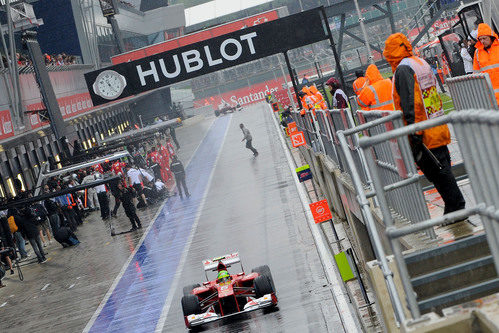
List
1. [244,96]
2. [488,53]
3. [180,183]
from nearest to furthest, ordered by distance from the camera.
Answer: [488,53], [180,183], [244,96]

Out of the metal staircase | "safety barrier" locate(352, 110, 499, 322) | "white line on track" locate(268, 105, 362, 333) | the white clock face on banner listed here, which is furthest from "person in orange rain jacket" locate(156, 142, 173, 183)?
"safety barrier" locate(352, 110, 499, 322)

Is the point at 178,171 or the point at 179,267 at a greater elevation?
the point at 178,171

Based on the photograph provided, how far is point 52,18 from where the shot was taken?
61.8m

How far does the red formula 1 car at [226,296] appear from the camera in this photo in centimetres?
1599

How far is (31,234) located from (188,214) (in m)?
6.81

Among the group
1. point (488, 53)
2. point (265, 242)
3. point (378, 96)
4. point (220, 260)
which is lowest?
point (265, 242)

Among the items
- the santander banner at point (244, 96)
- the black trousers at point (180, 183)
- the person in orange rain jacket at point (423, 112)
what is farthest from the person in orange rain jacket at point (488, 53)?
the santander banner at point (244, 96)

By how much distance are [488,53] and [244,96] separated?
3776 inches

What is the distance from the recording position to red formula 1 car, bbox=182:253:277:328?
15992 mm

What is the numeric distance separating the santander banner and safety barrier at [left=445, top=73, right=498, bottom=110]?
311ft

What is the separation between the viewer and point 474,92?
35.9 feet

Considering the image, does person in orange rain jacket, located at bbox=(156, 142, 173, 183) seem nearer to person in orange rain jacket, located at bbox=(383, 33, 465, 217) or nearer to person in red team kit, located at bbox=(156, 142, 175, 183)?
person in red team kit, located at bbox=(156, 142, 175, 183)

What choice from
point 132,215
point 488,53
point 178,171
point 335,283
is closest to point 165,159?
point 178,171

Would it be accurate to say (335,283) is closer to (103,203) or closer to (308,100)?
(308,100)
